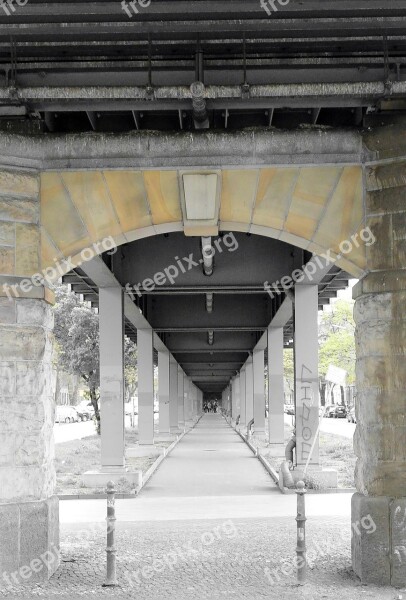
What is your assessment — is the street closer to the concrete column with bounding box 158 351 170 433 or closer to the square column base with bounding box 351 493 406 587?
the concrete column with bounding box 158 351 170 433

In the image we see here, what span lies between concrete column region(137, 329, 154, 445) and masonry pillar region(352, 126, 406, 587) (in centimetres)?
1821

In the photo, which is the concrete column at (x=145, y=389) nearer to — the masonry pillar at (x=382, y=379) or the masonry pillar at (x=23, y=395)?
the masonry pillar at (x=23, y=395)

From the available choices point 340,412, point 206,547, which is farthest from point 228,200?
point 340,412

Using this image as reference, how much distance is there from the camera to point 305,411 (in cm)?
1894

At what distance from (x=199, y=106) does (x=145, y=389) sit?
66.7 feet

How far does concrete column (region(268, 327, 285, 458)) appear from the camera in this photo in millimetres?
28125

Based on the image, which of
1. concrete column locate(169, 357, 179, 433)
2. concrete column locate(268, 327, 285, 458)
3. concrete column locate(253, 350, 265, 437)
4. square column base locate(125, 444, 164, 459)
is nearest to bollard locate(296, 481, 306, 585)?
square column base locate(125, 444, 164, 459)

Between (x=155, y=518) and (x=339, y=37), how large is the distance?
9.11 metres

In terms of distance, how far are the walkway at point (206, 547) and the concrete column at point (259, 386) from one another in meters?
16.9

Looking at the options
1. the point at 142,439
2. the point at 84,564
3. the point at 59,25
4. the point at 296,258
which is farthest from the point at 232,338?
the point at 59,25

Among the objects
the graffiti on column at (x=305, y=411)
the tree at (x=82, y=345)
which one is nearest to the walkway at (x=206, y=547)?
the graffiti on column at (x=305, y=411)

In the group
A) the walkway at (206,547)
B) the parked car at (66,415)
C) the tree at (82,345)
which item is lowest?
the parked car at (66,415)

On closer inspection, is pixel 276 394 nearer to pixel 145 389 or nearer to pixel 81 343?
pixel 145 389

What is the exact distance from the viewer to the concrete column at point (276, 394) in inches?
1107
